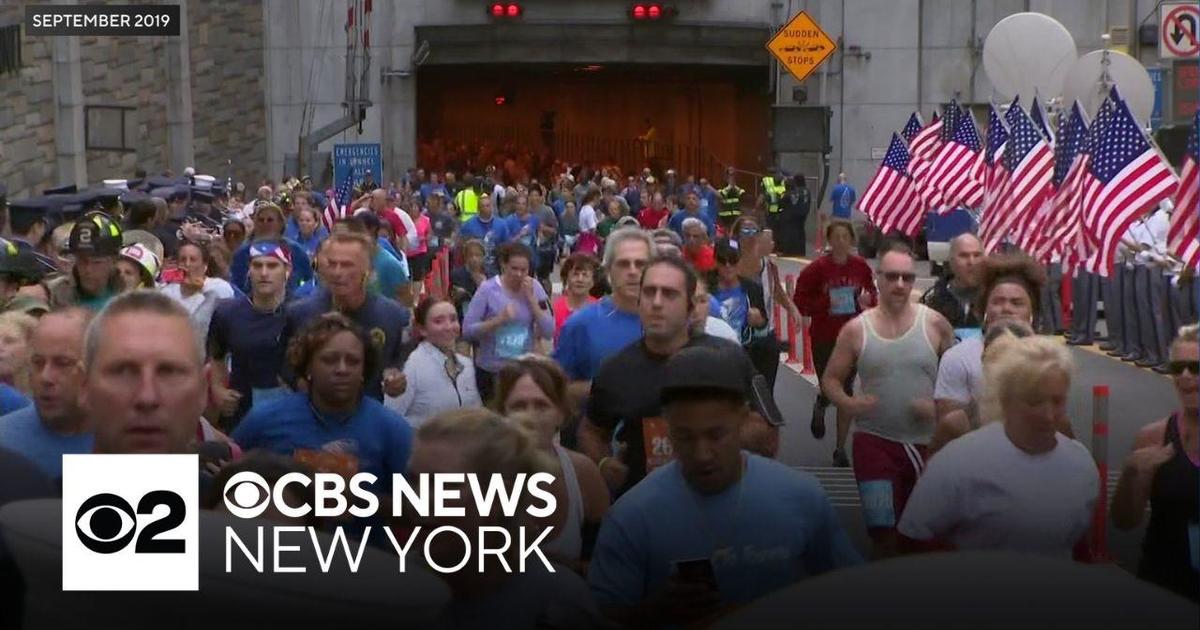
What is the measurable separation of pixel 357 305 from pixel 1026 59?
14.3m

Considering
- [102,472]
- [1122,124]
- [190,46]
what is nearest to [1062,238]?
[1122,124]

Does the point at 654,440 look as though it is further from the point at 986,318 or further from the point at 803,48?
the point at 803,48

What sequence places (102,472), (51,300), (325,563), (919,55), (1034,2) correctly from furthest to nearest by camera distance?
1. (919,55)
2. (1034,2)
3. (51,300)
4. (102,472)
5. (325,563)

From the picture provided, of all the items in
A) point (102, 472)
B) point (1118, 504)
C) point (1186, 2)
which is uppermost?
point (1186, 2)

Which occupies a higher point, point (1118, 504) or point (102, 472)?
point (102, 472)

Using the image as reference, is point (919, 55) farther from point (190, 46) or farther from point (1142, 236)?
point (1142, 236)

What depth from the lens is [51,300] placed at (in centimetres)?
859

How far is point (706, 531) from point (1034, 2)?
36.1 meters

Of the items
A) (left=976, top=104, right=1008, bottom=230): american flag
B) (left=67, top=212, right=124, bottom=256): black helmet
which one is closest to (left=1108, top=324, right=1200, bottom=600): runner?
(left=67, top=212, right=124, bottom=256): black helmet

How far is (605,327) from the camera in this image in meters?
7.73

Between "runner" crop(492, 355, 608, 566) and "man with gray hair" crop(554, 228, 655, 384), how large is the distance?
1.79 meters

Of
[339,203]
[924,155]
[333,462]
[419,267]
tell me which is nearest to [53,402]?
[333,462]

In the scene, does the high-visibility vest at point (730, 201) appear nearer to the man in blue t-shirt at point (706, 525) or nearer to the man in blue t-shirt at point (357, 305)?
the man in blue t-shirt at point (357, 305)

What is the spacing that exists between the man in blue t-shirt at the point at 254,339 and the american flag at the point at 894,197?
12.9 metres
